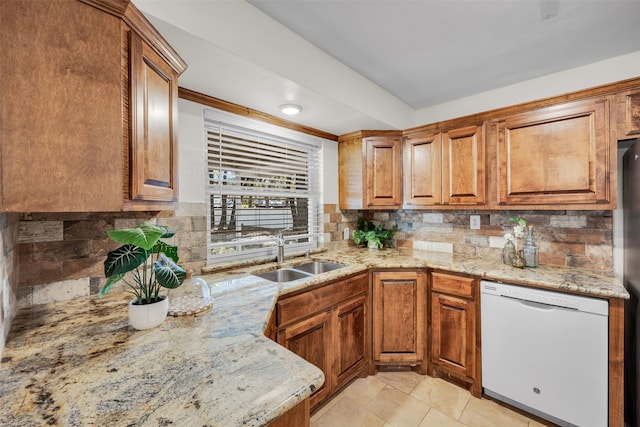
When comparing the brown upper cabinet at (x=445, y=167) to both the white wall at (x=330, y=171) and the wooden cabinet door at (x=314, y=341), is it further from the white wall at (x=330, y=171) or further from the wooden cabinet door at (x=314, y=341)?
the wooden cabinet door at (x=314, y=341)

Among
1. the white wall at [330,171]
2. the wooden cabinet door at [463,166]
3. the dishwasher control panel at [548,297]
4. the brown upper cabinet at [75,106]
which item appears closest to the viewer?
the brown upper cabinet at [75,106]

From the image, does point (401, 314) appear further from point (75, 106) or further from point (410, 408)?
point (75, 106)

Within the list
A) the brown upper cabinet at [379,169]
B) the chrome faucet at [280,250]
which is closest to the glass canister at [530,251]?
the brown upper cabinet at [379,169]

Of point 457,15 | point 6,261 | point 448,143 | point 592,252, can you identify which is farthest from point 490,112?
point 6,261

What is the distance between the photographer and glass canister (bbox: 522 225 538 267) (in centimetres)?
208

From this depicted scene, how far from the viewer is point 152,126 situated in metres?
1.18

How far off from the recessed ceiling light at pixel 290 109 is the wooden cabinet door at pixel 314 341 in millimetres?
1556

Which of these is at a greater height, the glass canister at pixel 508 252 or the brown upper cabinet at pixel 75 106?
the brown upper cabinet at pixel 75 106

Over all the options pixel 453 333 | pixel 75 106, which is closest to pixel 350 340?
pixel 453 333

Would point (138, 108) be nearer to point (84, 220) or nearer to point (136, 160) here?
point (136, 160)

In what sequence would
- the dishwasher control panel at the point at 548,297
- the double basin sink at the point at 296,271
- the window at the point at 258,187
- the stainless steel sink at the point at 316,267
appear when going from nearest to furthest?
the dishwasher control panel at the point at 548,297 < the window at the point at 258,187 < the double basin sink at the point at 296,271 < the stainless steel sink at the point at 316,267

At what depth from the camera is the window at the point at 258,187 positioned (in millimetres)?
2027

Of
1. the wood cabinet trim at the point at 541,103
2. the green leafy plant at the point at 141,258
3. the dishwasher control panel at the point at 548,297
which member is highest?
the wood cabinet trim at the point at 541,103

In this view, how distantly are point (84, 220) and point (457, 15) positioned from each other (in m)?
2.34
